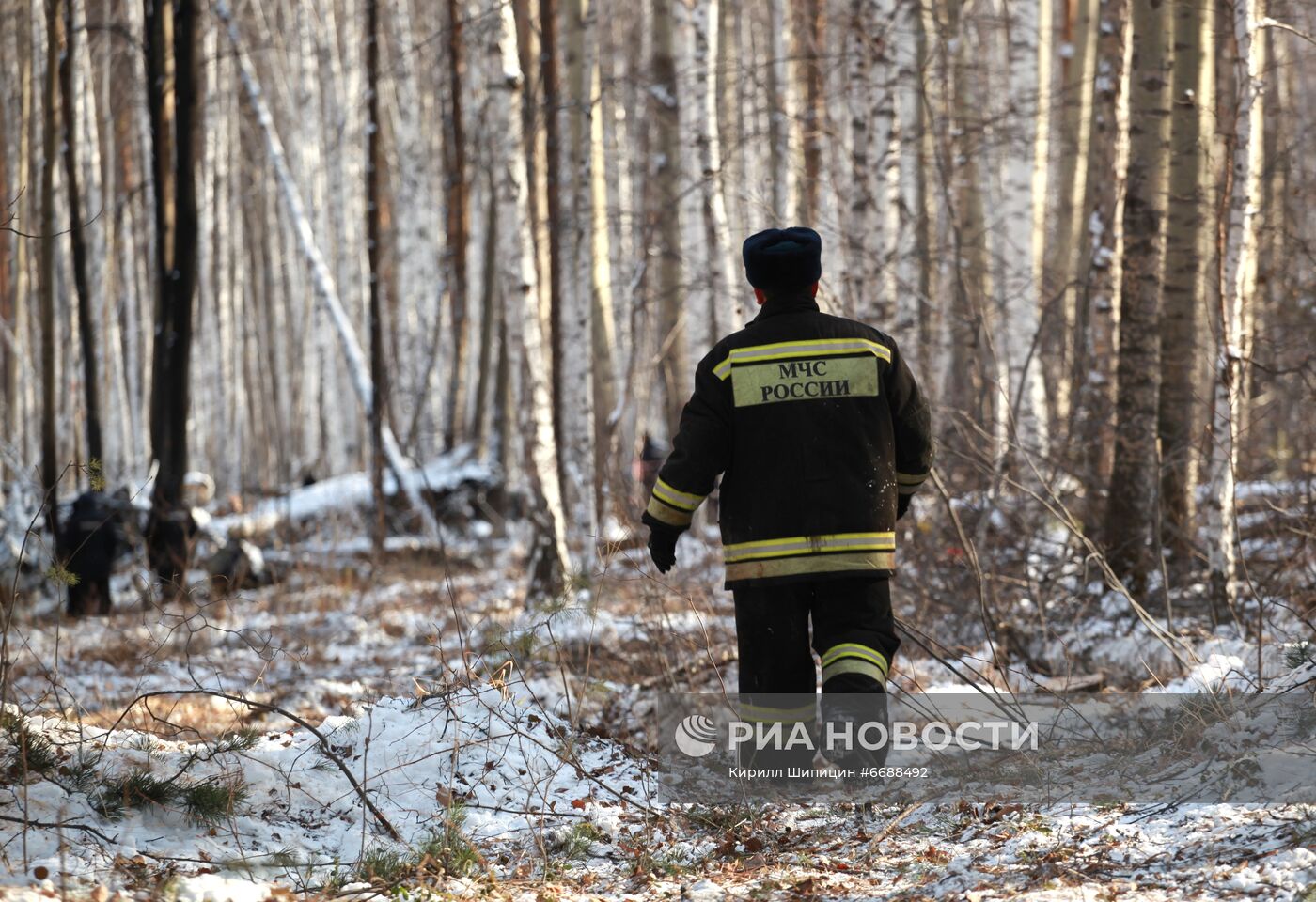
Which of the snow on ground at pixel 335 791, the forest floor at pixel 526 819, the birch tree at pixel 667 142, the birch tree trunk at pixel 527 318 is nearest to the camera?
the forest floor at pixel 526 819

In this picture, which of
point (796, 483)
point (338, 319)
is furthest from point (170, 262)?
point (796, 483)

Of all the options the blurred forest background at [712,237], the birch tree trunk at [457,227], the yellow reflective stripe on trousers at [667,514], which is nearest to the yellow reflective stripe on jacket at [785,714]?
the yellow reflective stripe on trousers at [667,514]

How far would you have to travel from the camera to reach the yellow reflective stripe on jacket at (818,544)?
3785 mm

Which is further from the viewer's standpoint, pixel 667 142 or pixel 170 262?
pixel 667 142

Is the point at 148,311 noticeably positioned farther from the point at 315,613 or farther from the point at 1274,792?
the point at 1274,792

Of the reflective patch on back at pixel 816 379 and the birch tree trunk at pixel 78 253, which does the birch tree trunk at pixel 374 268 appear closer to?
the birch tree trunk at pixel 78 253

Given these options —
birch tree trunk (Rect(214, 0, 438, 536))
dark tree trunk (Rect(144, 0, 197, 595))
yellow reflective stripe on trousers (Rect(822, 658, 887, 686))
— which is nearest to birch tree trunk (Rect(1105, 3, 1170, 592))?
yellow reflective stripe on trousers (Rect(822, 658, 887, 686))

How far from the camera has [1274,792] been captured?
11.0 ft

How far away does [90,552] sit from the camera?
952 cm

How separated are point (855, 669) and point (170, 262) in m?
8.03

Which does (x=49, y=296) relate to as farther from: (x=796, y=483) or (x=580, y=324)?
(x=796, y=483)

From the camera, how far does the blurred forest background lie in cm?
643

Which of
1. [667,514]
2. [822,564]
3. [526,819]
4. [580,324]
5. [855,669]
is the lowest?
[526,819]

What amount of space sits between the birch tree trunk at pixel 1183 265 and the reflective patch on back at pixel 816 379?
3207 mm
